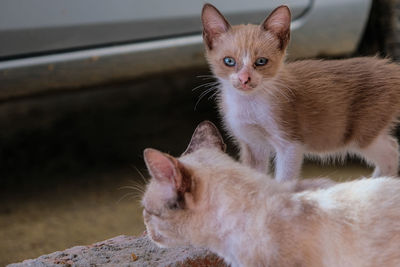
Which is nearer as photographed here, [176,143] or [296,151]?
[296,151]

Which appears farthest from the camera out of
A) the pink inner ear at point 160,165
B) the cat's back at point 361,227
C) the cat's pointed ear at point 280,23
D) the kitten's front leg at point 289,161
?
the kitten's front leg at point 289,161

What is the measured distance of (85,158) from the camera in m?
3.76

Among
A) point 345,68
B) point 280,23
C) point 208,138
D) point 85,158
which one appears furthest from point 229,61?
point 85,158

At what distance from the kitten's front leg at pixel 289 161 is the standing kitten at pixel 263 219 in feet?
1.49

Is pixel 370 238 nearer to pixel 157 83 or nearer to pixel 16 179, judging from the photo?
pixel 16 179

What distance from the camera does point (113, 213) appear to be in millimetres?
3055

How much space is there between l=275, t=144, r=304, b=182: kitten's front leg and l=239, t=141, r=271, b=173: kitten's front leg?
0.08m

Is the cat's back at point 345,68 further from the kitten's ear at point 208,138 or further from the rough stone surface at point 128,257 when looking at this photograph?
the rough stone surface at point 128,257

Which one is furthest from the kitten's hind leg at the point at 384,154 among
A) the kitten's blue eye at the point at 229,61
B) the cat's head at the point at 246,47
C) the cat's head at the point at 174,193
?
the cat's head at the point at 174,193

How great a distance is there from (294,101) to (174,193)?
777 millimetres

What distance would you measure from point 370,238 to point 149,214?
64cm

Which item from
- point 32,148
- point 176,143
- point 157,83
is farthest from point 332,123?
point 157,83

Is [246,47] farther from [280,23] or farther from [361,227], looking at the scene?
[361,227]

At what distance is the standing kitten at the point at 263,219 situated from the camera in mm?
1572
